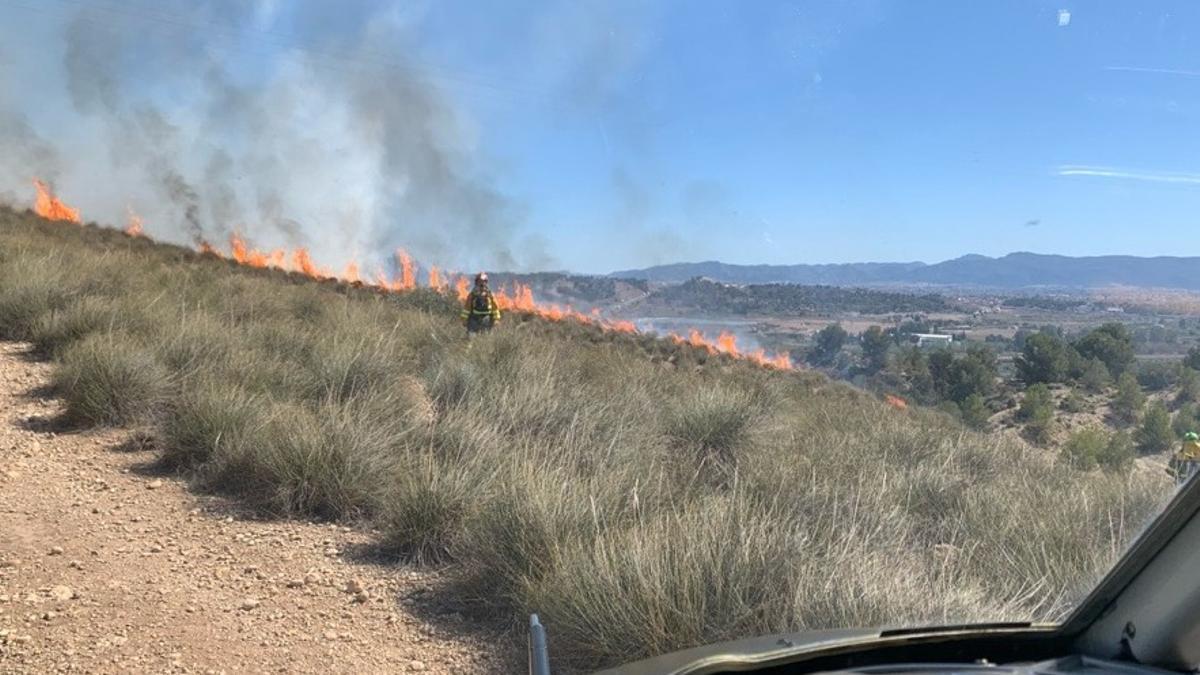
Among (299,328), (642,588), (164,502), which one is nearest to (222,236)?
(299,328)

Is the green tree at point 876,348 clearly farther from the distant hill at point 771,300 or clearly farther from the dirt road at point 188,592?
the dirt road at point 188,592

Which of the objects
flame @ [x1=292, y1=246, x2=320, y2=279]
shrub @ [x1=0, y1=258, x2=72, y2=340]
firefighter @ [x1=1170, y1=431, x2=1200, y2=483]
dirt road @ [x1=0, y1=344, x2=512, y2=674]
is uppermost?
flame @ [x1=292, y1=246, x2=320, y2=279]

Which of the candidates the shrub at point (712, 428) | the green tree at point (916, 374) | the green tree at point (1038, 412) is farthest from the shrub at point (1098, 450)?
the green tree at point (916, 374)

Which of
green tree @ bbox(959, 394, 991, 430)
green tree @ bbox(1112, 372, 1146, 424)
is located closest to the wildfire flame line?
green tree @ bbox(959, 394, 991, 430)

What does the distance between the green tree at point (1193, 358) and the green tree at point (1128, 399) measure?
155 cm

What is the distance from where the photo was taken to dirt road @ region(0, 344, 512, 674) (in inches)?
181

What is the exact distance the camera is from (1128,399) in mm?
7637

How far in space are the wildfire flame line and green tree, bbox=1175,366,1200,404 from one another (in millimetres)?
18670

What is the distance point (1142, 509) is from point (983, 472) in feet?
9.41

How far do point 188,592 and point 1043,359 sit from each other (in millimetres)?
8263

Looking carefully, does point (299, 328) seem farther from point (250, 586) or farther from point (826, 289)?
point (826, 289)

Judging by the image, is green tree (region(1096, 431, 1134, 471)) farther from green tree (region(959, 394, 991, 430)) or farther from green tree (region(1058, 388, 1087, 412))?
green tree (region(959, 394, 991, 430))

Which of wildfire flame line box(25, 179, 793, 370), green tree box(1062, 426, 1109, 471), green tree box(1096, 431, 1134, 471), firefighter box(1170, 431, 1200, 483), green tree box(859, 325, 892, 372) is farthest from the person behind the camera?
wildfire flame line box(25, 179, 793, 370)

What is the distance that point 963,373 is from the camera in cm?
1205
